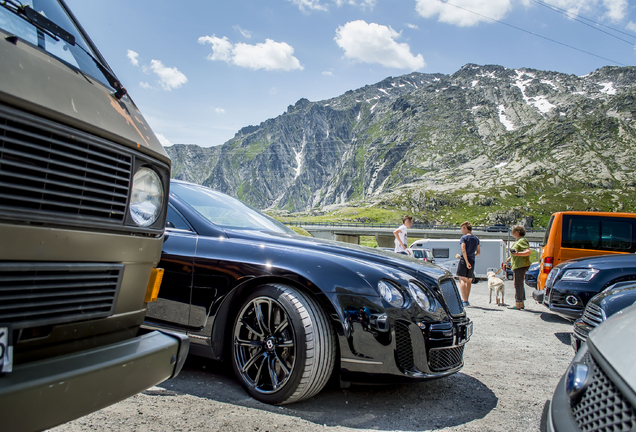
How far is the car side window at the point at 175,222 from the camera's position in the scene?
3314 mm

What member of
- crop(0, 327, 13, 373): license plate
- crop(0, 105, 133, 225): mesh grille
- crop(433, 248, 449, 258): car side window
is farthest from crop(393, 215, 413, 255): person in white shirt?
crop(433, 248, 449, 258): car side window

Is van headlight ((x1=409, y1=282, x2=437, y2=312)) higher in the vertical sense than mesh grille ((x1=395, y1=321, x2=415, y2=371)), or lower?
higher

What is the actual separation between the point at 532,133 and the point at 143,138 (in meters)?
171

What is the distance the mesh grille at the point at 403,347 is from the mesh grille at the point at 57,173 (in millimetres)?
1833

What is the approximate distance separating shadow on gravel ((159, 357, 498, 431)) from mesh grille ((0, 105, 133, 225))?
5.72ft

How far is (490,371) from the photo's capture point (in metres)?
3.82

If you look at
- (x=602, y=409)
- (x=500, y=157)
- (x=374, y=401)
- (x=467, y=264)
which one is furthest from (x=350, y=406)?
(x=500, y=157)

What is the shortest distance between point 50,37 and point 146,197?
93cm

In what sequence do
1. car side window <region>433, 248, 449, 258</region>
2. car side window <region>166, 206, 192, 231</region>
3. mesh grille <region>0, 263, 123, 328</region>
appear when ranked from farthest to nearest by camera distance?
car side window <region>433, 248, 449, 258</region>, car side window <region>166, 206, 192, 231</region>, mesh grille <region>0, 263, 123, 328</region>

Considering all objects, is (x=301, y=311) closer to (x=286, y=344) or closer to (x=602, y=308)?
(x=286, y=344)

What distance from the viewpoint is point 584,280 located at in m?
5.80

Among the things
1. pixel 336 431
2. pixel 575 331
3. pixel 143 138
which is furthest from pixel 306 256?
pixel 575 331

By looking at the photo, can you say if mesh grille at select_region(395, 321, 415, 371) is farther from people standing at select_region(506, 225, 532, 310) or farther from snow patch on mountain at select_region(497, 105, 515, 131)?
snow patch on mountain at select_region(497, 105, 515, 131)

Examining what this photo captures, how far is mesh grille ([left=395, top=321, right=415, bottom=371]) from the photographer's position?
264 centimetres
